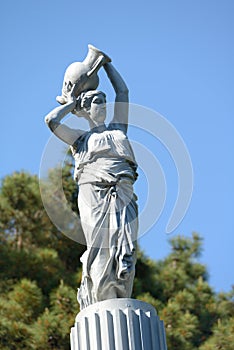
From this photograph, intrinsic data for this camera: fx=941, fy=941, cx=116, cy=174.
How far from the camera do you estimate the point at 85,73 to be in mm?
10117

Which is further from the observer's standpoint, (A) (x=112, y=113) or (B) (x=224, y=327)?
(B) (x=224, y=327)

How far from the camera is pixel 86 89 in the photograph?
1014cm

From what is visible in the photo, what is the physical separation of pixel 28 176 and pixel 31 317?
15.6 ft

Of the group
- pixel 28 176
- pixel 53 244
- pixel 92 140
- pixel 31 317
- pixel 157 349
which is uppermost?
pixel 28 176

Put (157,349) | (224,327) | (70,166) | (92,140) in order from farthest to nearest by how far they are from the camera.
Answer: (70,166)
(224,327)
(92,140)
(157,349)

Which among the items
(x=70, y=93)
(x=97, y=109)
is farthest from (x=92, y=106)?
(x=70, y=93)

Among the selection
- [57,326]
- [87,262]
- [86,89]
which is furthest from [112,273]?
[57,326]

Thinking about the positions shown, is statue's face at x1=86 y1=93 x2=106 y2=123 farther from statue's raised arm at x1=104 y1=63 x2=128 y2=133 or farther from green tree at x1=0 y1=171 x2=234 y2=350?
green tree at x1=0 y1=171 x2=234 y2=350

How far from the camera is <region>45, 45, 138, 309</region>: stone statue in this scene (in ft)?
30.3

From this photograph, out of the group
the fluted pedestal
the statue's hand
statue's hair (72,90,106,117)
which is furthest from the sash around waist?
the fluted pedestal

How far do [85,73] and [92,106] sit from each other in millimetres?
396

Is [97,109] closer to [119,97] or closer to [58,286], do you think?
[119,97]

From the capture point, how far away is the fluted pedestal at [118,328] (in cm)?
873

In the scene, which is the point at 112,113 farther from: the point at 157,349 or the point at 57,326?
the point at 57,326
